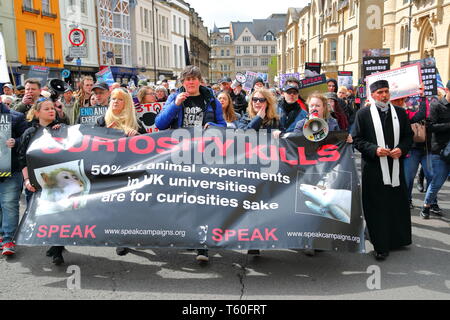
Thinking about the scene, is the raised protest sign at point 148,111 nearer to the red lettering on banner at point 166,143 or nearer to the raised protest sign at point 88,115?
the raised protest sign at point 88,115

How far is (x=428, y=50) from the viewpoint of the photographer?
29344mm

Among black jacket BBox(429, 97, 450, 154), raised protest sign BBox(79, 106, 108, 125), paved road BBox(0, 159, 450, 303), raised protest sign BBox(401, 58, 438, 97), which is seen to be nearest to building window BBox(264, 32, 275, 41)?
raised protest sign BBox(401, 58, 438, 97)

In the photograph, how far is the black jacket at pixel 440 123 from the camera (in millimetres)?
6473

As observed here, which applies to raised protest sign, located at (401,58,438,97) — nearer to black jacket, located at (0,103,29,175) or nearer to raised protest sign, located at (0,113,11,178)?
black jacket, located at (0,103,29,175)

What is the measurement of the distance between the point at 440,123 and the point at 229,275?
408 centimetres

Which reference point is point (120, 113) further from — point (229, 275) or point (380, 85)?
point (380, 85)

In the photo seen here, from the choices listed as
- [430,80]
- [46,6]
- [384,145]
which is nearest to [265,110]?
[384,145]

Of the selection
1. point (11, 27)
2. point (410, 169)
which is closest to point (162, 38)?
point (11, 27)

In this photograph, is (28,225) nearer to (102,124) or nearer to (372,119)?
(102,124)

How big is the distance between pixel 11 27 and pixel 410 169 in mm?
22818

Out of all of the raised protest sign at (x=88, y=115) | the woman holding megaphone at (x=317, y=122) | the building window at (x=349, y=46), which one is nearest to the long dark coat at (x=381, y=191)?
the woman holding megaphone at (x=317, y=122)

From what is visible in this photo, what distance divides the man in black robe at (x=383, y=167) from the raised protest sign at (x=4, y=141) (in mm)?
4058

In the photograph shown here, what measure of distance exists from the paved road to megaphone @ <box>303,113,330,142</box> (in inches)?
55.9

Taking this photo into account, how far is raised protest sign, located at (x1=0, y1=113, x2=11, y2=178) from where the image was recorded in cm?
515
